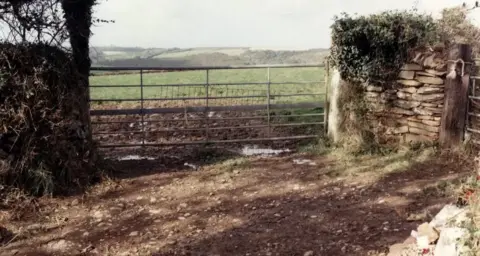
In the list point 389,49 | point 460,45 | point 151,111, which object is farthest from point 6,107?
point 460,45

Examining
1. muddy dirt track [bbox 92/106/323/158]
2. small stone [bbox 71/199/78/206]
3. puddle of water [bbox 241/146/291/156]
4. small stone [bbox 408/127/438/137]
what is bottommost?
small stone [bbox 71/199/78/206]

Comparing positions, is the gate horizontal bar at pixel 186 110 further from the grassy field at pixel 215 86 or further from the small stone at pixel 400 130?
the grassy field at pixel 215 86

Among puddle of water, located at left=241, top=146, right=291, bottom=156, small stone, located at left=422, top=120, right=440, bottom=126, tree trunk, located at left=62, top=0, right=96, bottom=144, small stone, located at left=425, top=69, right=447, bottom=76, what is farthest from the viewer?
puddle of water, located at left=241, top=146, right=291, bottom=156

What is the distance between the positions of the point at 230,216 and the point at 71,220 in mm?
1595

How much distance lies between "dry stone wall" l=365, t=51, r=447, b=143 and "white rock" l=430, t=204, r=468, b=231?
353 cm

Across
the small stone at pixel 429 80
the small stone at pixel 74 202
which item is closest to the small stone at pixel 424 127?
the small stone at pixel 429 80

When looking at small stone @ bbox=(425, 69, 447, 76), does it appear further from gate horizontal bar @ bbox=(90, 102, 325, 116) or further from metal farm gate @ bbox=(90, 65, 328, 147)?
gate horizontal bar @ bbox=(90, 102, 325, 116)

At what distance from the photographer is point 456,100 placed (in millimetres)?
6102

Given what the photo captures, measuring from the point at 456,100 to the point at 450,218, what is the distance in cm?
377

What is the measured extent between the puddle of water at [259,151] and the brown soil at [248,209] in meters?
0.72

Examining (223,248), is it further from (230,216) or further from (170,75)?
(170,75)

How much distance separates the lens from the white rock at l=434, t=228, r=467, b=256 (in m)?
2.48

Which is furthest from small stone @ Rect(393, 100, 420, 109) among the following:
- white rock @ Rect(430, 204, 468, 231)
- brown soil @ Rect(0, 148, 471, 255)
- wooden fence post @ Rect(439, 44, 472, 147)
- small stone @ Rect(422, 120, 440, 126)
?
white rock @ Rect(430, 204, 468, 231)

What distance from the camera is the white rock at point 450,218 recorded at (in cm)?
269
